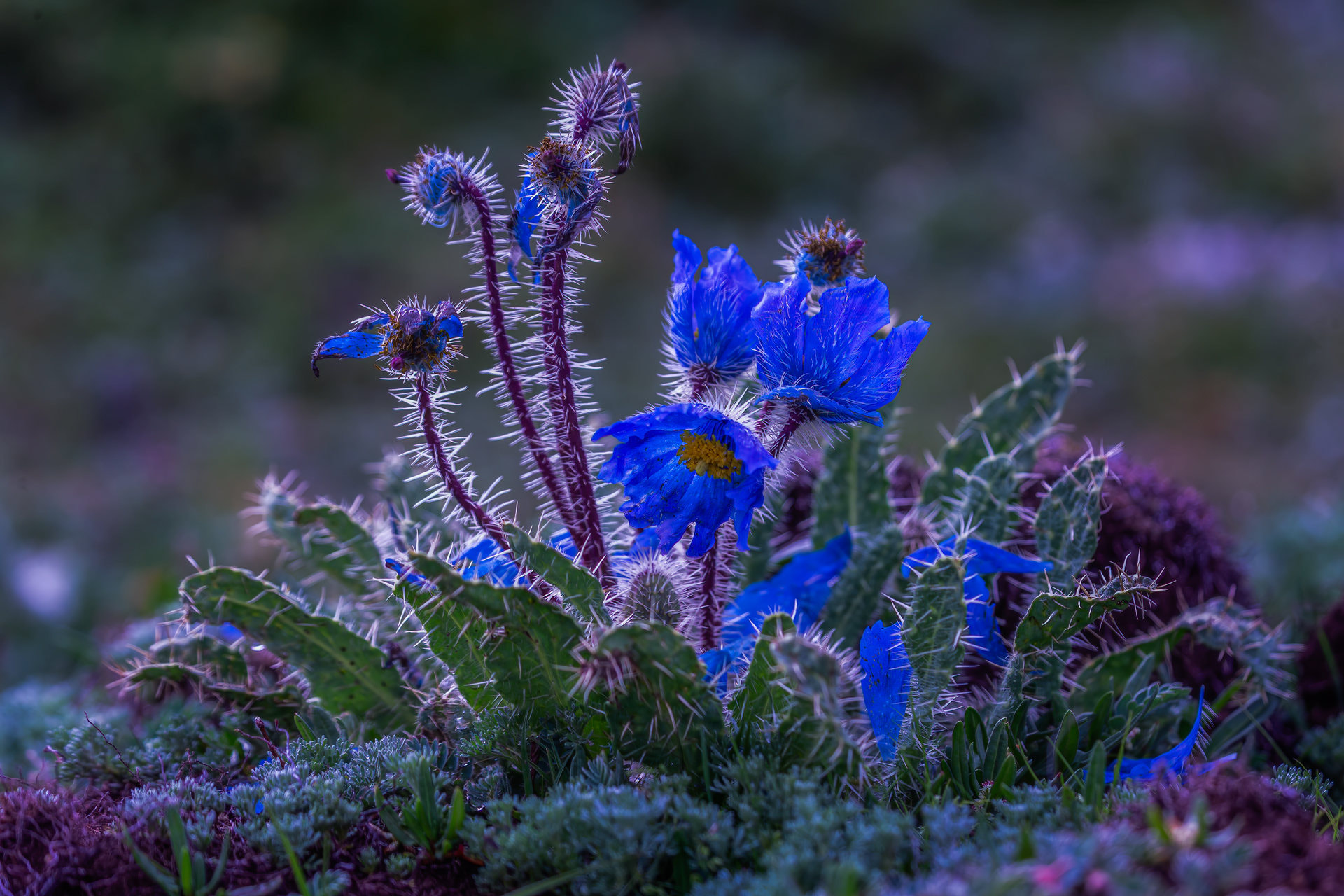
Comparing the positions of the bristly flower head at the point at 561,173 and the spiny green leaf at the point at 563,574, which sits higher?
the bristly flower head at the point at 561,173

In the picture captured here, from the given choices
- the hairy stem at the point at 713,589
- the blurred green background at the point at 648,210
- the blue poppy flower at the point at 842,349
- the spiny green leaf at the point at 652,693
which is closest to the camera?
the spiny green leaf at the point at 652,693

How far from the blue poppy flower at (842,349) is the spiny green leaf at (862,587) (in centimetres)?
58

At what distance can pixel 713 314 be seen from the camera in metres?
Answer: 1.86

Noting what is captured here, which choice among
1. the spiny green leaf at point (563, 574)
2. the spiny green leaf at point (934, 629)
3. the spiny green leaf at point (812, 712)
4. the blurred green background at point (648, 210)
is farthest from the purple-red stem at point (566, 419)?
the blurred green background at point (648, 210)

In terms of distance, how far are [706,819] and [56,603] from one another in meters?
3.73

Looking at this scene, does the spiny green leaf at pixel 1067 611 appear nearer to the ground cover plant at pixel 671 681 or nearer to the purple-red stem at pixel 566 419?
the ground cover plant at pixel 671 681

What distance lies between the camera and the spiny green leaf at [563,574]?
6.04 ft

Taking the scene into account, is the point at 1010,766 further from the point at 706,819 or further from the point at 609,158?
the point at 609,158

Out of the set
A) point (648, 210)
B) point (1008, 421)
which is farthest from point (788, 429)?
point (648, 210)

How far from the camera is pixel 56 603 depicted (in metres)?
4.24

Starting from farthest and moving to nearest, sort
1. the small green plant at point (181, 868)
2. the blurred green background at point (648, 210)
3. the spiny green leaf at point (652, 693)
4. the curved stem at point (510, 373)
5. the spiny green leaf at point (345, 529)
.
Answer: the blurred green background at point (648, 210), the spiny green leaf at point (345, 529), the curved stem at point (510, 373), the spiny green leaf at point (652, 693), the small green plant at point (181, 868)

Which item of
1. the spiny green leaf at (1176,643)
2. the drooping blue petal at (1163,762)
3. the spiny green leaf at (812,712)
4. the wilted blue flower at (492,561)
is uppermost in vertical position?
the wilted blue flower at (492,561)

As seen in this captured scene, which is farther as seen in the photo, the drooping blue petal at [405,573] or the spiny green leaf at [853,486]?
the spiny green leaf at [853,486]

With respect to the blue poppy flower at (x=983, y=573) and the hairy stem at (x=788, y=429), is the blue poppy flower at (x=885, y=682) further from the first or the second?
the hairy stem at (x=788, y=429)
